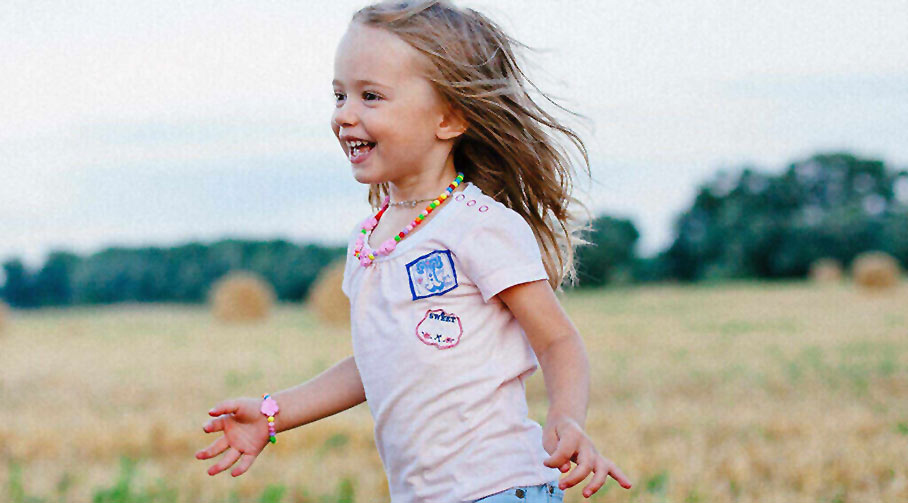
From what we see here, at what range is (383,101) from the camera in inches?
81.7

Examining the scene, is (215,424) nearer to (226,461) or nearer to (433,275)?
(226,461)

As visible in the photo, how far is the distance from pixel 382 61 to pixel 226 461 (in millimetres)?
929

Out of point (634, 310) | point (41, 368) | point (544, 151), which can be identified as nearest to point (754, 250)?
point (634, 310)

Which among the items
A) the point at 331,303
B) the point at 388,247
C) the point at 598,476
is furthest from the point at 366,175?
the point at 331,303

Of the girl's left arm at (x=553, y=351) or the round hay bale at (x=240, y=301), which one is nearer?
the girl's left arm at (x=553, y=351)

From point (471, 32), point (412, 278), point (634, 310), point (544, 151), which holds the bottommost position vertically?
point (634, 310)

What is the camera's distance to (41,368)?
967 cm

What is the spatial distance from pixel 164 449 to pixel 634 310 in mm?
15126

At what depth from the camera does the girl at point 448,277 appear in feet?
6.66

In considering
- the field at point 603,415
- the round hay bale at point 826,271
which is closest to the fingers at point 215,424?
the field at point 603,415

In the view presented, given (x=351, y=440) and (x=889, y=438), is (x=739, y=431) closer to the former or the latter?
(x=889, y=438)

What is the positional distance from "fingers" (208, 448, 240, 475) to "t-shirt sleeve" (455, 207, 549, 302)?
2.27 ft

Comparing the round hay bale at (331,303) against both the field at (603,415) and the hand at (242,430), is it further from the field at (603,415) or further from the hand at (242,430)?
the hand at (242,430)

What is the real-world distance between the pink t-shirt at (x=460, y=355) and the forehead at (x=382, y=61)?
29 cm
